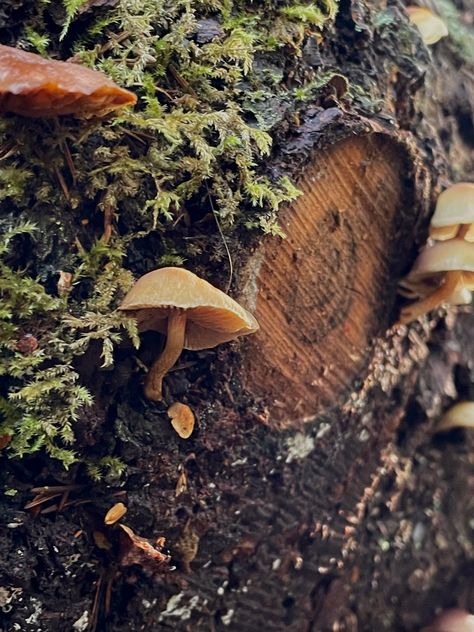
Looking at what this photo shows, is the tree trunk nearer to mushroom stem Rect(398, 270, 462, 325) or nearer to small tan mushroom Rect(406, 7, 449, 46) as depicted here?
mushroom stem Rect(398, 270, 462, 325)

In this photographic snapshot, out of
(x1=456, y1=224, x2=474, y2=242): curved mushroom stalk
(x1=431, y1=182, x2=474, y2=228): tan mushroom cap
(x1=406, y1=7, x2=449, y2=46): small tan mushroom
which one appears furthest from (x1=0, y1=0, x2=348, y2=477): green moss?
(x1=406, y1=7, x2=449, y2=46): small tan mushroom

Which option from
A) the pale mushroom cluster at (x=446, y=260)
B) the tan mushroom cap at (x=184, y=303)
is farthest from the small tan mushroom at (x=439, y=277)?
the tan mushroom cap at (x=184, y=303)

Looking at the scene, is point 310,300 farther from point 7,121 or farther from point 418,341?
point 7,121

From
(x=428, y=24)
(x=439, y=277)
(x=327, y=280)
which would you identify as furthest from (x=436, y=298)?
(x=428, y=24)

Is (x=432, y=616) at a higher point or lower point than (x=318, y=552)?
lower

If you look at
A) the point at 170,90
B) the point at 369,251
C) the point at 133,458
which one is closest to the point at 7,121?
the point at 170,90
